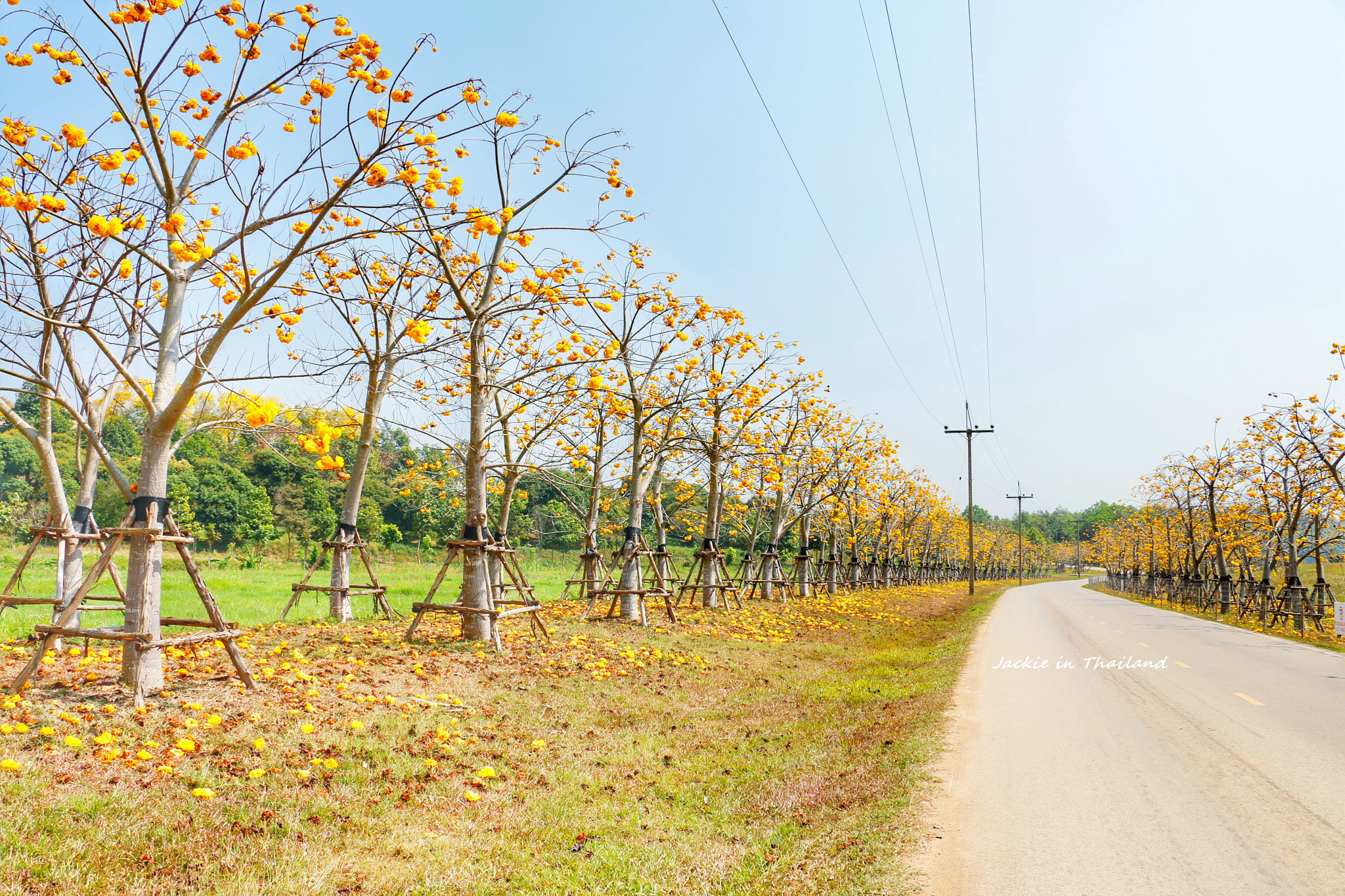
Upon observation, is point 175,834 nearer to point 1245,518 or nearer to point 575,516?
point 575,516

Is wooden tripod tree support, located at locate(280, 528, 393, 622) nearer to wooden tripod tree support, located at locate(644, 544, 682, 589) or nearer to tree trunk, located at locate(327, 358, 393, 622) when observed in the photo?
tree trunk, located at locate(327, 358, 393, 622)

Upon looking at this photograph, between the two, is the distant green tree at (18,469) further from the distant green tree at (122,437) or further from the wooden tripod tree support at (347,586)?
the wooden tripod tree support at (347,586)

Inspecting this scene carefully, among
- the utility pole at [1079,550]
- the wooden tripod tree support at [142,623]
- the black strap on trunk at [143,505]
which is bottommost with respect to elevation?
the utility pole at [1079,550]

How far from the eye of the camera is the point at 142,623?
650 centimetres

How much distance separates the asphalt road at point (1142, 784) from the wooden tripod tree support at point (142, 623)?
612cm

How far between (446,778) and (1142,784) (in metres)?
5.47

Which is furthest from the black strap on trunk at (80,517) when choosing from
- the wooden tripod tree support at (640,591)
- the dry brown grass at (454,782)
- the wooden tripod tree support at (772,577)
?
the wooden tripod tree support at (772,577)

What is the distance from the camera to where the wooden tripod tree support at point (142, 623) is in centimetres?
608

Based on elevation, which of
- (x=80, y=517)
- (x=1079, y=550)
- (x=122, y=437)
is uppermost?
(x=122, y=437)

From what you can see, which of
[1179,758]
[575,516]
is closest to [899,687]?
[1179,758]

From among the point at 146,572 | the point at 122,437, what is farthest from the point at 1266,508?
the point at 122,437

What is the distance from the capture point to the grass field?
13.1 feet

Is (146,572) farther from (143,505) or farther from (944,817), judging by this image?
(944,817)

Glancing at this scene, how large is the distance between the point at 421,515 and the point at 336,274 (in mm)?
41216
